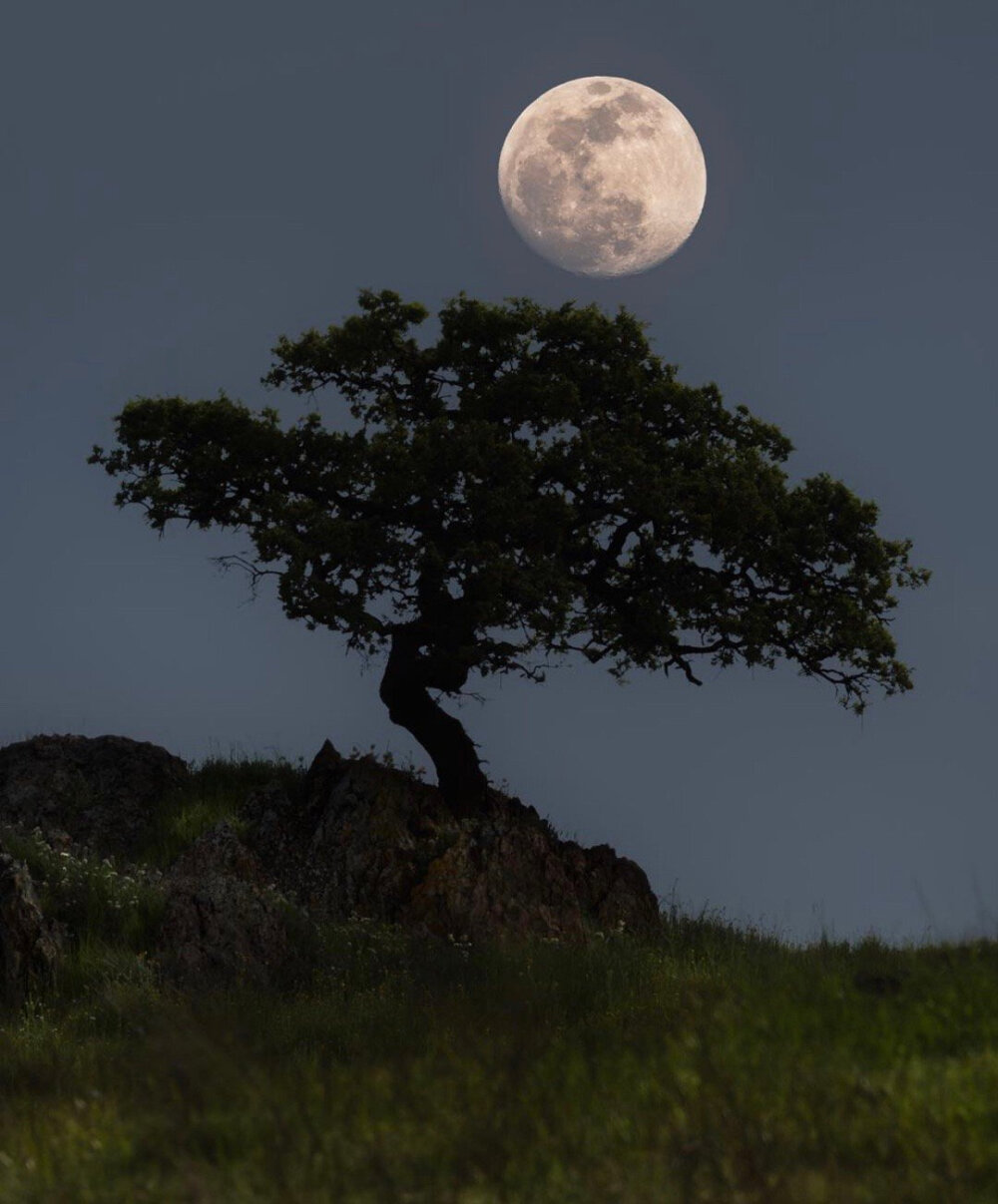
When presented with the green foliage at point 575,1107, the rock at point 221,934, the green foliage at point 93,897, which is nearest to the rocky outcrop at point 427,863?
the green foliage at point 93,897

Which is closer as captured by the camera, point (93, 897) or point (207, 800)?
point (93, 897)

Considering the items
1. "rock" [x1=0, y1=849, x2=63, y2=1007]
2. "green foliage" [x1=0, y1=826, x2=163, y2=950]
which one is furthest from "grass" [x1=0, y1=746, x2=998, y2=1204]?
"green foliage" [x1=0, y1=826, x2=163, y2=950]

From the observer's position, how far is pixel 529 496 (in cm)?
2333

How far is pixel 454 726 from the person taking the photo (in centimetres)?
2394

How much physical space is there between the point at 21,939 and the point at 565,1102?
36.8 ft

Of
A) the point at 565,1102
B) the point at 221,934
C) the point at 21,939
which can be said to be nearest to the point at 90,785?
Result: the point at 21,939

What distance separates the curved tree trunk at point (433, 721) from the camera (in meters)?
23.5

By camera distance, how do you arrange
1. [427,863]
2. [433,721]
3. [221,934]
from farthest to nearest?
[433,721]
[427,863]
[221,934]

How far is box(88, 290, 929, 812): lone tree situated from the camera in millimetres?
22391

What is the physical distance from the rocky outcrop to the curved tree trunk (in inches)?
20.6

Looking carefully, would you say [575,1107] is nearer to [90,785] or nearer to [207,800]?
[207,800]

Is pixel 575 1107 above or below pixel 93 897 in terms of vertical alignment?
below

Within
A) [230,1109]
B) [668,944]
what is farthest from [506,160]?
[230,1109]

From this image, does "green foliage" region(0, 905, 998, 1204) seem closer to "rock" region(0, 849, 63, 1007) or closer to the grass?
the grass
